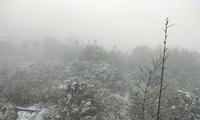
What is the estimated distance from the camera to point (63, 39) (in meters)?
47.8

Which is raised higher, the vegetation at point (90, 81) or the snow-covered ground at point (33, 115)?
the vegetation at point (90, 81)

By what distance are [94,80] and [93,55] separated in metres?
7.02

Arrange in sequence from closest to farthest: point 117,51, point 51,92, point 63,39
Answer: point 51,92 < point 117,51 < point 63,39

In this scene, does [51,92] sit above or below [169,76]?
below

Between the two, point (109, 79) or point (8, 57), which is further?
point (8, 57)

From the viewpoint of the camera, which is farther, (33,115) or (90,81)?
(90,81)

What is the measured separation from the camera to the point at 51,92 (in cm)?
2816

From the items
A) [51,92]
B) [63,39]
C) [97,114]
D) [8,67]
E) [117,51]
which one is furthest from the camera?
[63,39]

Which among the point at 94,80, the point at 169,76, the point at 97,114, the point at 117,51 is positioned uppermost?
the point at 117,51

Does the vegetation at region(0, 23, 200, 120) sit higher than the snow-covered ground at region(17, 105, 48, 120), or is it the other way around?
the vegetation at region(0, 23, 200, 120)

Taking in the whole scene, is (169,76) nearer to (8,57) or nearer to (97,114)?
(97,114)

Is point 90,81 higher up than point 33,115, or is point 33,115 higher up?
point 90,81

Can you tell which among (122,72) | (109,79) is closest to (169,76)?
(122,72)

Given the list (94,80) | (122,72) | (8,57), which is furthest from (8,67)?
(122,72)
